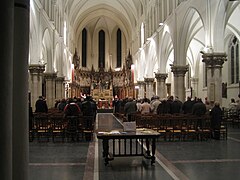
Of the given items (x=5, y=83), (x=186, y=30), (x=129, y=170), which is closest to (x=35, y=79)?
(x=186, y=30)

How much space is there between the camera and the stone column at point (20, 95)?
14.5 ft

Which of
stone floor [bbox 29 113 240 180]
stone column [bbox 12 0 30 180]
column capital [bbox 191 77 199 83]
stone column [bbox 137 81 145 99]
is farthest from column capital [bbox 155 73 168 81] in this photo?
stone column [bbox 12 0 30 180]

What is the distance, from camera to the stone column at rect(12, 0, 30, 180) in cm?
443

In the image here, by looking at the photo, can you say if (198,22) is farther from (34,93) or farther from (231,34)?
(34,93)

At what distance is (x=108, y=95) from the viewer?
4931 cm

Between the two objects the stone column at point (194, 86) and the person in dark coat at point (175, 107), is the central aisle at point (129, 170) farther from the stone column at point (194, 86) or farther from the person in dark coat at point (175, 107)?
the stone column at point (194, 86)

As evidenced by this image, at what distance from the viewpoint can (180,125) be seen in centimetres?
1433

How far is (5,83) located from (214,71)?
14.8m

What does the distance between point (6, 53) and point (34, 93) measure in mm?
20118

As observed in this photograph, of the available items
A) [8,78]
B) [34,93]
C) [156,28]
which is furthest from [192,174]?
[156,28]

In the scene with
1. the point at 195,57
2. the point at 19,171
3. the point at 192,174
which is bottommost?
the point at 192,174

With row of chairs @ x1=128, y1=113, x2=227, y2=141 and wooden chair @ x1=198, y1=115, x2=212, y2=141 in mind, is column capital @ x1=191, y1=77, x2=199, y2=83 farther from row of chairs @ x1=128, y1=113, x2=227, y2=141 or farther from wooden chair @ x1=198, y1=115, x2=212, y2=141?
wooden chair @ x1=198, y1=115, x2=212, y2=141

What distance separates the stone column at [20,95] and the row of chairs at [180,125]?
10099 millimetres

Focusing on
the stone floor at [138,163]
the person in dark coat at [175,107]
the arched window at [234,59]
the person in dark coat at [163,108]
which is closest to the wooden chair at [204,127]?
the stone floor at [138,163]
